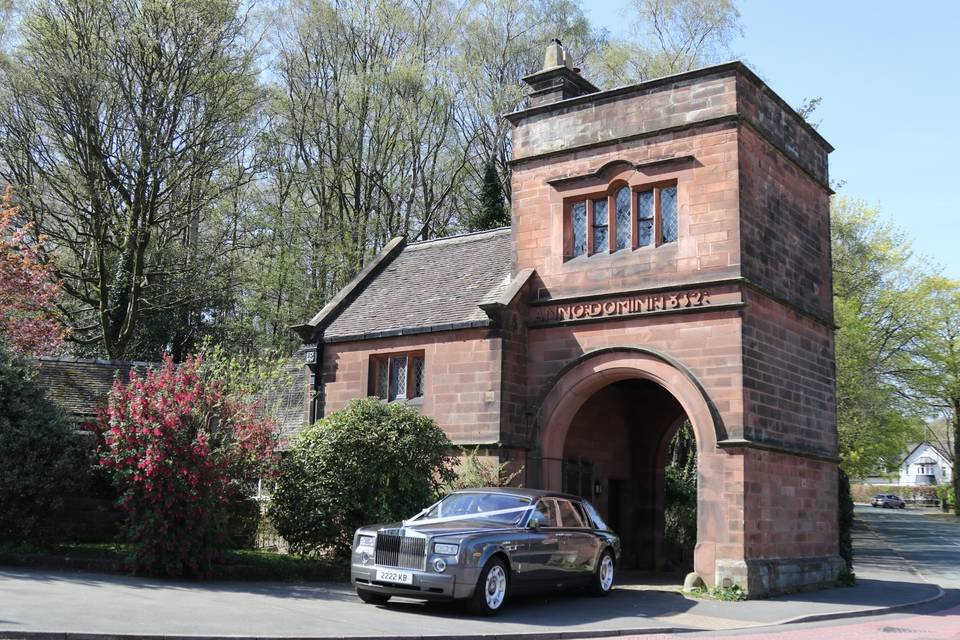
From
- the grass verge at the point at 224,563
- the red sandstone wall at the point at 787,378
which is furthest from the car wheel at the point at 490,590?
the red sandstone wall at the point at 787,378

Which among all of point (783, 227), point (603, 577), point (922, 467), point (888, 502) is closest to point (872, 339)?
point (783, 227)

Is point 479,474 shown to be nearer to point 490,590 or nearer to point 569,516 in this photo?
point 569,516

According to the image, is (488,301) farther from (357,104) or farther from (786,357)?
(357,104)

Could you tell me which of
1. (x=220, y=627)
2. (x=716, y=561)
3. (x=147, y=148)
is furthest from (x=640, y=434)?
(x=147, y=148)

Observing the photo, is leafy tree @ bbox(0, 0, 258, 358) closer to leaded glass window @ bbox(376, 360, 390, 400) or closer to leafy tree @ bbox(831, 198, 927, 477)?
leaded glass window @ bbox(376, 360, 390, 400)

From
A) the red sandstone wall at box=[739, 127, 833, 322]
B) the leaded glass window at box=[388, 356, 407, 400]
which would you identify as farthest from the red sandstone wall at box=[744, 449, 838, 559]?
the leaded glass window at box=[388, 356, 407, 400]

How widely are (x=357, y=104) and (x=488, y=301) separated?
21.4m

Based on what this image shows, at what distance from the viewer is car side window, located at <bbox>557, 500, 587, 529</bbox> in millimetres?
14108

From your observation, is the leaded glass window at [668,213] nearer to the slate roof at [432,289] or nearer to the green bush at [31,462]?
the slate roof at [432,289]

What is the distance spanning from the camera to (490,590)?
40.4ft

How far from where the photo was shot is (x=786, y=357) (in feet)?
61.2

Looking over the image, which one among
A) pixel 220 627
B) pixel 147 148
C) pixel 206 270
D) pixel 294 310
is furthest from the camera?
pixel 294 310

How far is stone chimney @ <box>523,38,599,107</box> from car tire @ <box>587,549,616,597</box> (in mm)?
10199

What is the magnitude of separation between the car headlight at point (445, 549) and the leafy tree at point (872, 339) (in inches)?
1010
